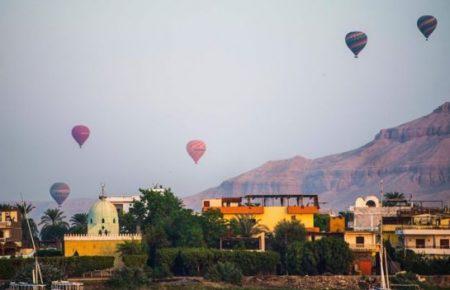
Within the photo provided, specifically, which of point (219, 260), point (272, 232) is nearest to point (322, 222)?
point (272, 232)

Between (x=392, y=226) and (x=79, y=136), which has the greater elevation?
(x=79, y=136)

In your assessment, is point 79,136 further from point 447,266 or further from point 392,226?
point 447,266

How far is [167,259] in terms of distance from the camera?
93.1 metres

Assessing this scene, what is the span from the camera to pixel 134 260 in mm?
92312

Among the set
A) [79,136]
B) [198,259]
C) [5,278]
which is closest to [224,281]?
[198,259]

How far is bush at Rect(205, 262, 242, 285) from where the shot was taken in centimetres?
8981

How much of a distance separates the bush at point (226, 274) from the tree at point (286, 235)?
322 inches

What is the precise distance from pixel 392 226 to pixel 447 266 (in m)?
12.9

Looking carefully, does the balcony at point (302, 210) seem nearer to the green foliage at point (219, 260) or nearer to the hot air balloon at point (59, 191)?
the green foliage at point (219, 260)

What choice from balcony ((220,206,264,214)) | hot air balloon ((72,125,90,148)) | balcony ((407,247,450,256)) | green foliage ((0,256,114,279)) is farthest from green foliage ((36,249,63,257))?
hot air balloon ((72,125,90,148))

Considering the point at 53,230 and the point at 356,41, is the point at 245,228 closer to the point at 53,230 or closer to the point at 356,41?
the point at 53,230

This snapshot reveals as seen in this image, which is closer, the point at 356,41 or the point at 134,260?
the point at 134,260

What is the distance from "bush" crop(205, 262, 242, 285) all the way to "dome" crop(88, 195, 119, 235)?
1202 centimetres

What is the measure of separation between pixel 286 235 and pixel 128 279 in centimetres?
1801
